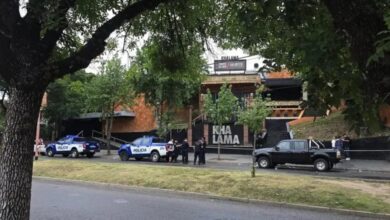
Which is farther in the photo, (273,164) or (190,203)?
(273,164)

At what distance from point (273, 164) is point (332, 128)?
10.3 m

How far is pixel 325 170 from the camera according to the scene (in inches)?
1033

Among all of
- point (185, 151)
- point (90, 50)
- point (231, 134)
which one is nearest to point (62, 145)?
point (185, 151)

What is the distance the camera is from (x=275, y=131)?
130 ft

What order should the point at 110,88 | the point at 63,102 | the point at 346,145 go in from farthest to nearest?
the point at 63,102
the point at 110,88
the point at 346,145

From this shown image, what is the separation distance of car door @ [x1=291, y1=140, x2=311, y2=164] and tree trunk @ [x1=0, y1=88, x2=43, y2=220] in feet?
72.9

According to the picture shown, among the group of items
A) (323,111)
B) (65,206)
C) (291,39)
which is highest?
(291,39)

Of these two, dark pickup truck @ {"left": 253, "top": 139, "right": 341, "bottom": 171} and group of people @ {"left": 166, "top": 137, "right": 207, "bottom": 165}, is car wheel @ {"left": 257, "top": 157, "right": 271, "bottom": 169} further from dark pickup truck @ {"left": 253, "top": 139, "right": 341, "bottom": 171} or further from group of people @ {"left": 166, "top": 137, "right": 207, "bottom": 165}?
group of people @ {"left": 166, "top": 137, "right": 207, "bottom": 165}

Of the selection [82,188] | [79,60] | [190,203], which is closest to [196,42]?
[79,60]

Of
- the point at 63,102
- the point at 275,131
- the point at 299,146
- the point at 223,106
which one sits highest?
the point at 63,102

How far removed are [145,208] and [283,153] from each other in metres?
14.3

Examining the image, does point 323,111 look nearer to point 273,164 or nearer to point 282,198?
point 282,198

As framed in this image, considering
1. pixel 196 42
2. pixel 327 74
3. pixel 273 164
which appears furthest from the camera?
pixel 273 164

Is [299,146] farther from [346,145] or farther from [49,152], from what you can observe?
[49,152]
